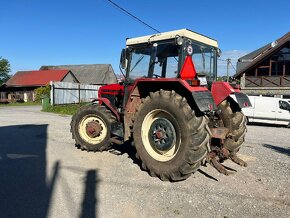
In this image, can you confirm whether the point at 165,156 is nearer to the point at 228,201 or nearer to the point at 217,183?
the point at 217,183

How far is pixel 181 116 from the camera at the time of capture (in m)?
5.42

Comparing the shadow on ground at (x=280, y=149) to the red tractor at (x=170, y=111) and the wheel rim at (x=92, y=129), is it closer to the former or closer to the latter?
the red tractor at (x=170, y=111)

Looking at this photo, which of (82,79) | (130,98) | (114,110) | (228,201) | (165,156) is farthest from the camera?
(82,79)

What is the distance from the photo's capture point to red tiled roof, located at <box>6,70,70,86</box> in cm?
4897

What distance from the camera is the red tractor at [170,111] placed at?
5.41 metres

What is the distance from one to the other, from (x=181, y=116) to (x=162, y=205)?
5.08 ft

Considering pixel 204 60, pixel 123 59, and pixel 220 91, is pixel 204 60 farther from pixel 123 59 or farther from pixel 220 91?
pixel 123 59

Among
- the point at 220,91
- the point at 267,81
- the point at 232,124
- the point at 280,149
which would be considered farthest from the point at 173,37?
the point at 267,81

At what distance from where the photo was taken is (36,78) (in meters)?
50.6

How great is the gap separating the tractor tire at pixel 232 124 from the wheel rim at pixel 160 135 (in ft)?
4.99

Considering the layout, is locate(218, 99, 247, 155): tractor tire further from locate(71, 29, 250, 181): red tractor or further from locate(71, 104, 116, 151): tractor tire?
locate(71, 104, 116, 151): tractor tire

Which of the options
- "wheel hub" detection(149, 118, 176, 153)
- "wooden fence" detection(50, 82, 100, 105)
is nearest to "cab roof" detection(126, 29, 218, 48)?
"wheel hub" detection(149, 118, 176, 153)

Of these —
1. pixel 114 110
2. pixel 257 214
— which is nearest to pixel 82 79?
pixel 114 110

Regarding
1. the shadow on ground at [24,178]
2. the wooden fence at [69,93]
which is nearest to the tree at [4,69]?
the wooden fence at [69,93]
